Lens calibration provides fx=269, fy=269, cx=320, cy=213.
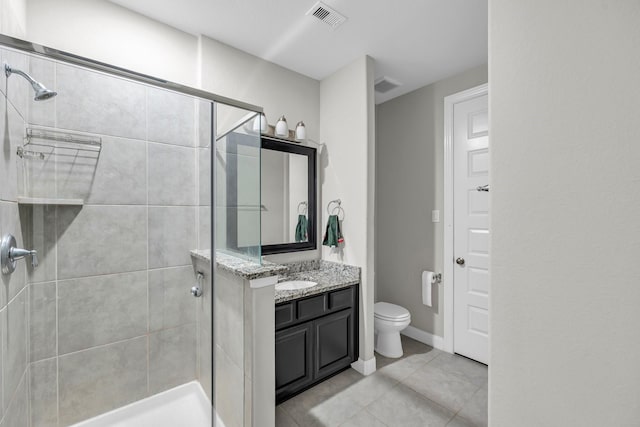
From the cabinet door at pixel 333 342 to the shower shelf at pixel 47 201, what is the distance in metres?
1.61

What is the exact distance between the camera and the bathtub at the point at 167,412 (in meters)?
1.30

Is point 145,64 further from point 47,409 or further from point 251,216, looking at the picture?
point 47,409

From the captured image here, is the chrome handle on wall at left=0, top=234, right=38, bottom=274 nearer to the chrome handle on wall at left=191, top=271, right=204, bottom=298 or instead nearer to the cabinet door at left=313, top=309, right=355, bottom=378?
the chrome handle on wall at left=191, top=271, right=204, bottom=298

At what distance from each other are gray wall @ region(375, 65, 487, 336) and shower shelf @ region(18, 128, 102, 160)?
269cm

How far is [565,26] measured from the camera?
787 millimetres

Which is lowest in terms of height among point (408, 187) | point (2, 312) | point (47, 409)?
point (47, 409)

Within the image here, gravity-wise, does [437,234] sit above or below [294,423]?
above

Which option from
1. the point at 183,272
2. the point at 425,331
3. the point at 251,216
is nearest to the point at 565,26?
the point at 251,216

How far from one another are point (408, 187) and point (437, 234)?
1.97 feet

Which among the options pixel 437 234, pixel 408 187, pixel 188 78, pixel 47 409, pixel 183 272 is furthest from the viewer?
pixel 408 187

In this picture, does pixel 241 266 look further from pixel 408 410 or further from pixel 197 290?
pixel 408 410

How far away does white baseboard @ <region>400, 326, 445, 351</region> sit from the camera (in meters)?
2.71

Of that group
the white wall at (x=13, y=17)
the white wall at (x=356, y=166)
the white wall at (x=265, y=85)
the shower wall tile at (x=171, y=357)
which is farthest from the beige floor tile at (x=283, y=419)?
the white wall at (x=13, y=17)

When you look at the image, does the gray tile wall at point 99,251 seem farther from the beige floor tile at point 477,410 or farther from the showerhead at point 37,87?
the beige floor tile at point 477,410
